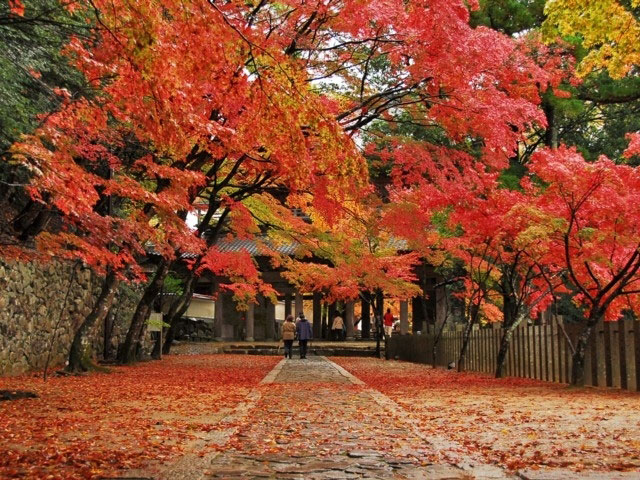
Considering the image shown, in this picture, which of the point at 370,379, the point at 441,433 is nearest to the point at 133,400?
the point at 441,433

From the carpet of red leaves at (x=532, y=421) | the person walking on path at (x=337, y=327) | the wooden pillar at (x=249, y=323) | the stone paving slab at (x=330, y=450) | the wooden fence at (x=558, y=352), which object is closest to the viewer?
the stone paving slab at (x=330, y=450)

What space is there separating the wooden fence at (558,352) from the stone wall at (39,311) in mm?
9152

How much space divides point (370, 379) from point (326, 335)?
80.3ft

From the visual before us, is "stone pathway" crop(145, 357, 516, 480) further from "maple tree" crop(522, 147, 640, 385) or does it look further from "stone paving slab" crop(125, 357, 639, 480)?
"maple tree" crop(522, 147, 640, 385)

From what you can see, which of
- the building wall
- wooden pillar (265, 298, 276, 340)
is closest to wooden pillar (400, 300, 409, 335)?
wooden pillar (265, 298, 276, 340)

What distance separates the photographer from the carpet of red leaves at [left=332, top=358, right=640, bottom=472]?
18.0ft

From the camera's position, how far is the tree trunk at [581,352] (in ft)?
38.9

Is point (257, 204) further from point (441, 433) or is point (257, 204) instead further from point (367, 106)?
point (441, 433)

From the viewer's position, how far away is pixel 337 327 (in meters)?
35.0

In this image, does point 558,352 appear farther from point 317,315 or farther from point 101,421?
point 317,315

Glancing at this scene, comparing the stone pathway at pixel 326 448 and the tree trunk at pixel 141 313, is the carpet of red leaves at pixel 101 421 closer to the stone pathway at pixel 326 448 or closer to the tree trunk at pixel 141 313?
the stone pathway at pixel 326 448

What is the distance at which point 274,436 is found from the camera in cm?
666

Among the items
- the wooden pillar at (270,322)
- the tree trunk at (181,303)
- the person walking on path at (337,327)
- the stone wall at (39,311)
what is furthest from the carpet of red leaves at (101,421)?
the wooden pillar at (270,322)

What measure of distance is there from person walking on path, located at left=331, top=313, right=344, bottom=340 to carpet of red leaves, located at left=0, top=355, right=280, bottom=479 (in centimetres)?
2072
